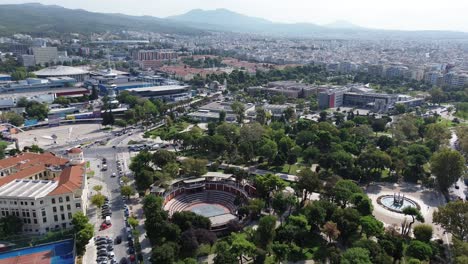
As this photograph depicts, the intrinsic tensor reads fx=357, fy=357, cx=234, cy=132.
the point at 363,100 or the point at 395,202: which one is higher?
the point at 363,100

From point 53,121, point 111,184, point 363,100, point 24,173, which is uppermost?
point 363,100

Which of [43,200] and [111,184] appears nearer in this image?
[43,200]

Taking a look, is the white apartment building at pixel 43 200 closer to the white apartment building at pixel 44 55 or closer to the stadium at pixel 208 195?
the stadium at pixel 208 195

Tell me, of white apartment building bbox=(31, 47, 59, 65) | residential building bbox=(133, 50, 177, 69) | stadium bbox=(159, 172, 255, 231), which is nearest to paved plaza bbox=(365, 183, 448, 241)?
stadium bbox=(159, 172, 255, 231)

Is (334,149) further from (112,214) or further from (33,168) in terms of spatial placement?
(33,168)

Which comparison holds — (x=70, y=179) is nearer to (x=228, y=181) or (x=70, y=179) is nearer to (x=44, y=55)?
(x=228, y=181)

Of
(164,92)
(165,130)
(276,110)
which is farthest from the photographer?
(164,92)

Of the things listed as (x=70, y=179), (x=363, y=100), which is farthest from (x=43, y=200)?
(x=363, y=100)

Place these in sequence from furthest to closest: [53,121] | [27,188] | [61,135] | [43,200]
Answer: [53,121], [61,135], [27,188], [43,200]

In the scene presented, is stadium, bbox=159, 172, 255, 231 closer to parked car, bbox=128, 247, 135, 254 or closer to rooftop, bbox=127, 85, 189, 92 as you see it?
parked car, bbox=128, 247, 135, 254
